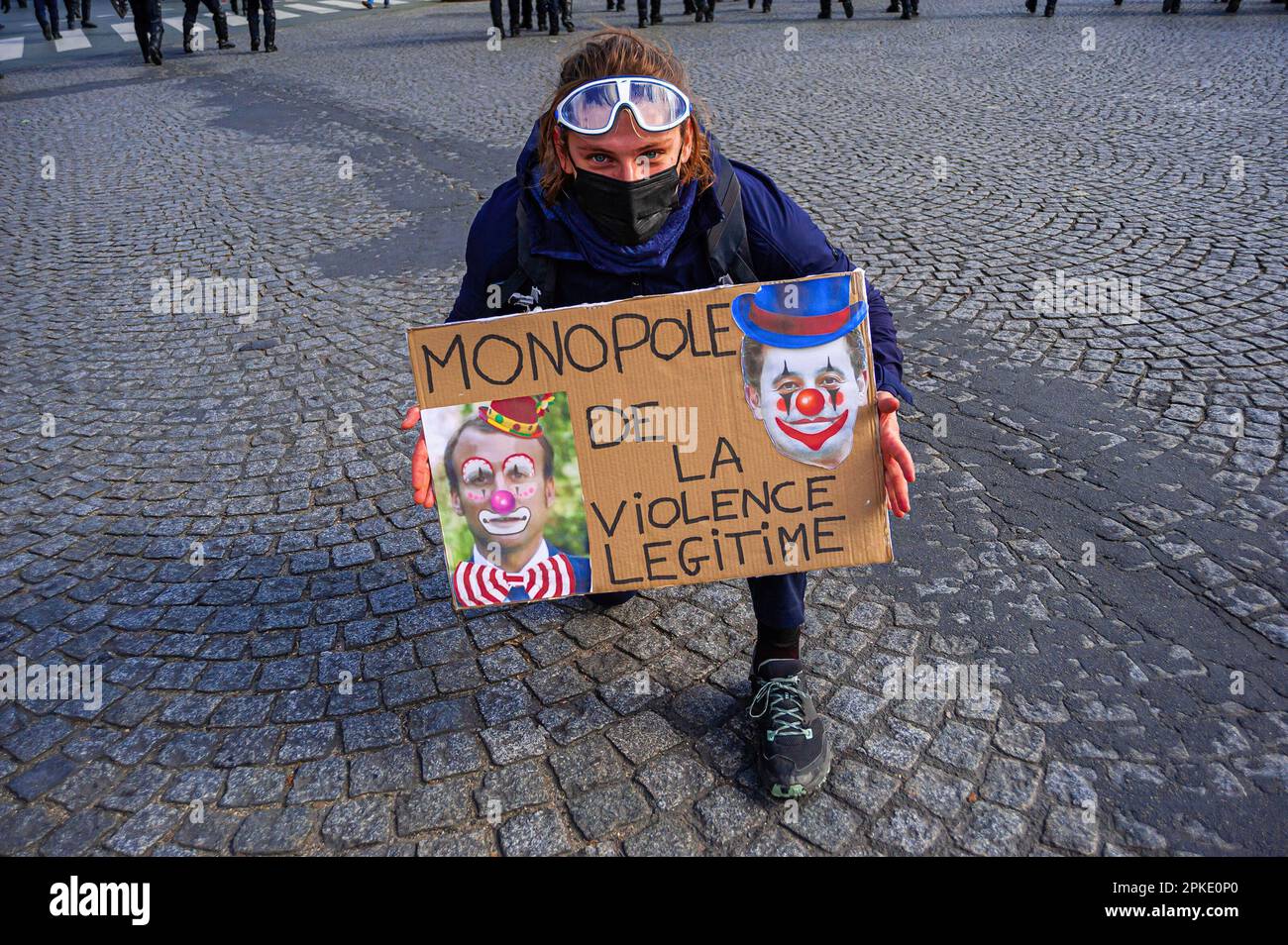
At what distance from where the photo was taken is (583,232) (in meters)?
2.69

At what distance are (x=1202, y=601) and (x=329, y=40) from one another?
1836 cm

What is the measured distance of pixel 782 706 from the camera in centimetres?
281

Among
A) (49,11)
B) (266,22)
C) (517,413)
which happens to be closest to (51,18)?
(49,11)

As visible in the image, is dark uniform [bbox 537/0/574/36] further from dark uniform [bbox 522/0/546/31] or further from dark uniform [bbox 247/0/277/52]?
dark uniform [bbox 247/0/277/52]

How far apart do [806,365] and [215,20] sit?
17941 millimetres

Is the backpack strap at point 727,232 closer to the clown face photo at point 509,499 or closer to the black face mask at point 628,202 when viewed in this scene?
the black face mask at point 628,202

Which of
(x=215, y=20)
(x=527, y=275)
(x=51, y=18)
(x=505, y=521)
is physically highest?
(x=51, y=18)

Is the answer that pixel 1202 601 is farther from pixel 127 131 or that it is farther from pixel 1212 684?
pixel 127 131

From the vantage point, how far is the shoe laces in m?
2.75

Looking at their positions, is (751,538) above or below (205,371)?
below

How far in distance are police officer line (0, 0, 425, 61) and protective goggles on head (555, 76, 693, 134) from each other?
18354mm

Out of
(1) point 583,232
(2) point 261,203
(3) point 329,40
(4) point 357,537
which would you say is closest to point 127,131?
(2) point 261,203

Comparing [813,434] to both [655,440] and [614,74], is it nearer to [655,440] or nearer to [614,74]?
[655,440]

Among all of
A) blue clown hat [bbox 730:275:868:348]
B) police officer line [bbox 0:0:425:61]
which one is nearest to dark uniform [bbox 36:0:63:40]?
police officer line [bbox 0:0:425:61]
